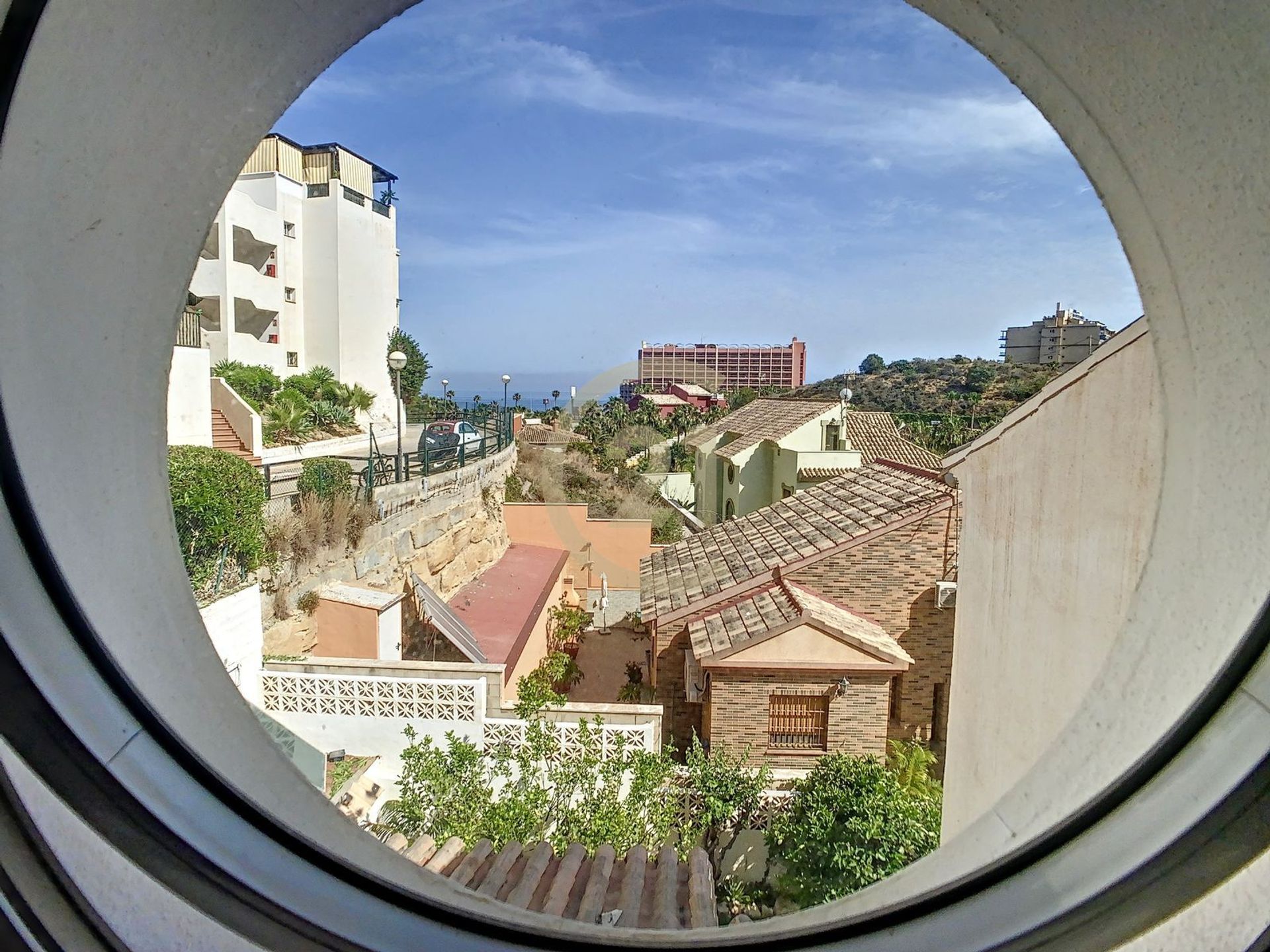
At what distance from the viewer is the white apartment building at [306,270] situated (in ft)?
61.6

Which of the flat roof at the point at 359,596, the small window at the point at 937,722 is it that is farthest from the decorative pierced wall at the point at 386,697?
the small window at the point at 937,722

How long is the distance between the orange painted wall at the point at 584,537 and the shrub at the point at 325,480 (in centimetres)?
538

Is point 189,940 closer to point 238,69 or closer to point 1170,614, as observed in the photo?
point 238,69

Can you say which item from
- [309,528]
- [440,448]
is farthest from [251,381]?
[309,528]

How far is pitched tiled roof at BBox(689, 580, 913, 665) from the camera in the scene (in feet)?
19.7

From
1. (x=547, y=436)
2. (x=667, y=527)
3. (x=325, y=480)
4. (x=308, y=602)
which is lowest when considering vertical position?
(x=667, y=527)

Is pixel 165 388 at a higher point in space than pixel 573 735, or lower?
higher

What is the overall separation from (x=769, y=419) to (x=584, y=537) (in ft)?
18.8

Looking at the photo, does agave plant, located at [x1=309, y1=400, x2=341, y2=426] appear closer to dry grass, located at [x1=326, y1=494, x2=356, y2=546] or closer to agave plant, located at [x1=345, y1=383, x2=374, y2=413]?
agave plant, located at [x1=345, y1=383, x2=374, y2=413]

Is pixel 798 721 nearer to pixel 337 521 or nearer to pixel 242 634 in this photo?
pixel 242 634

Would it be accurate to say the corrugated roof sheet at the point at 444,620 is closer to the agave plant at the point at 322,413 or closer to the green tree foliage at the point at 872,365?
the agave plant at the point at 322,413

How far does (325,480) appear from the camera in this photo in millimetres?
8172

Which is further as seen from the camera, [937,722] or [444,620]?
[444,620]

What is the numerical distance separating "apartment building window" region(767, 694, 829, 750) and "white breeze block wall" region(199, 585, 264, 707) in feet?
13.0
